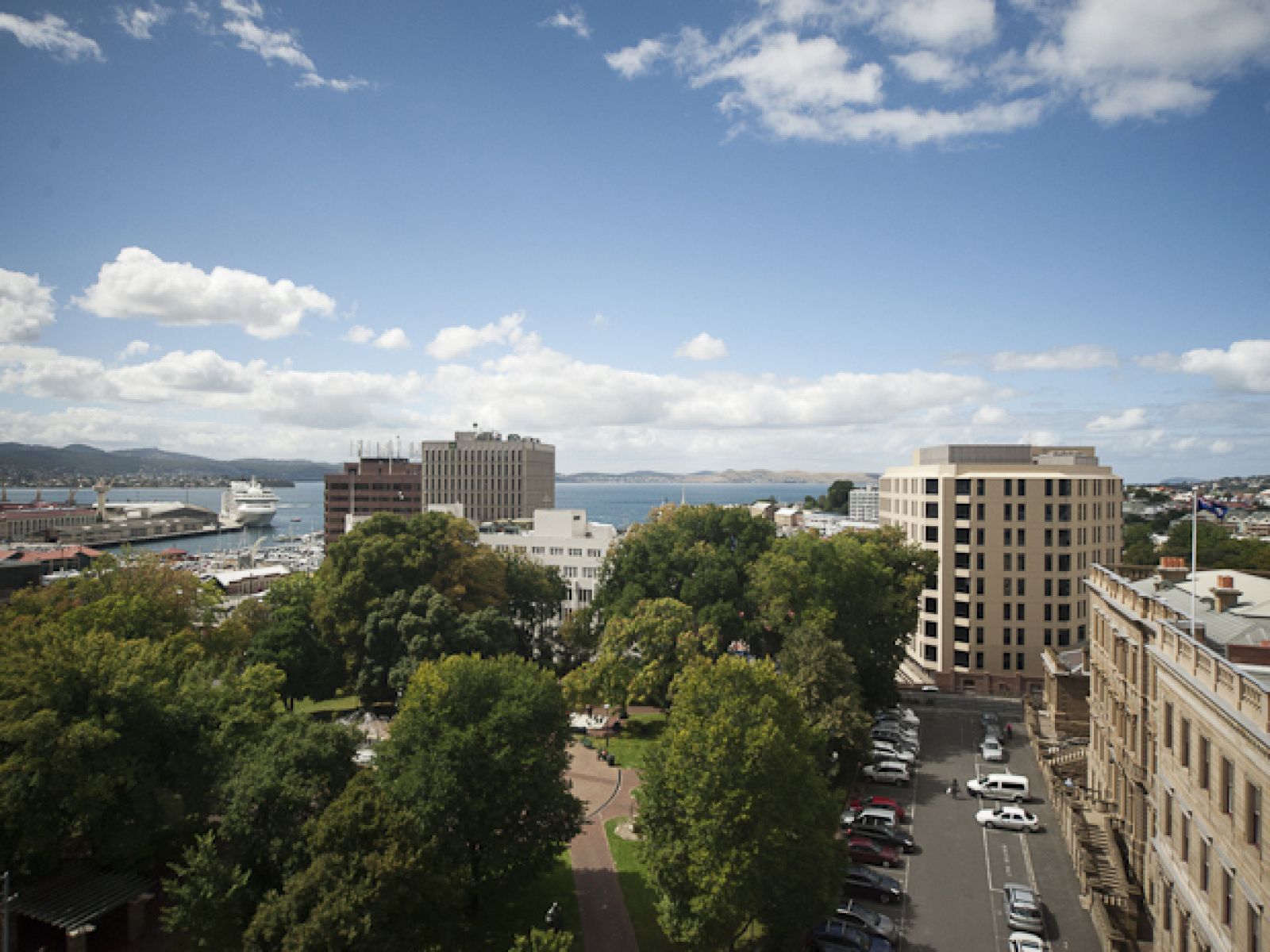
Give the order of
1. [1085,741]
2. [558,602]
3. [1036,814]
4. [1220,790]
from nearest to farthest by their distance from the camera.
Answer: [1220,790] → [1036,814] → [1085,741] → [558,602]

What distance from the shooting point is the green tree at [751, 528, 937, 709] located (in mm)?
54531

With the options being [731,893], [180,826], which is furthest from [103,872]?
[731,893]

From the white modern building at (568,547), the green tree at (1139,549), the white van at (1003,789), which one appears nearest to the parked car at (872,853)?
the white van at (1003,789)

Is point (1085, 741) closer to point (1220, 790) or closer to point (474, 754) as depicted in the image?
point (1220, 790)

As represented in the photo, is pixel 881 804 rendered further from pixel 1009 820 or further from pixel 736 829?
pixel 736 829

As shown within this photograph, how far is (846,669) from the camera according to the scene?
44594 mm

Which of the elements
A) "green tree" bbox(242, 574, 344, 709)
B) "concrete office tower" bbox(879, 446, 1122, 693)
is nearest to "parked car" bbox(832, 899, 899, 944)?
"green tree" bbox(242, 574, 344, 709)

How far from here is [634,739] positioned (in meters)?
53.9

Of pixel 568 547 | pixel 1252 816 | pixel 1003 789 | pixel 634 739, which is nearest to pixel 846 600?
pixel 1003 789

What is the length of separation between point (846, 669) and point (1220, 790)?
2243 centimetres

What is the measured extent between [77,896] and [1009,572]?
2778 inches

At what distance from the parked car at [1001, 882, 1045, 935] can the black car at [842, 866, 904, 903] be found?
420 centimetres

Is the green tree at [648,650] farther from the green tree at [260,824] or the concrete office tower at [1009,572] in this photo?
the concrete office tower at [1009,572]

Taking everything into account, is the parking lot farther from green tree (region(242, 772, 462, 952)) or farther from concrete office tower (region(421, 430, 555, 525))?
concrete office tower (region(421, 430, 555, 525))
